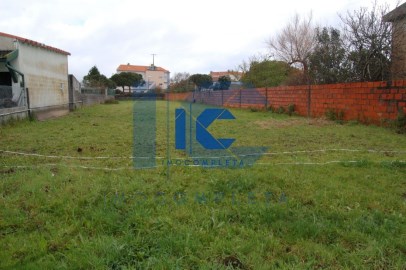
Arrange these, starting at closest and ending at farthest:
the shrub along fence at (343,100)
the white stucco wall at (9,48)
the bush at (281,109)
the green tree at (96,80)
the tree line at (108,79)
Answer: the shrub along fence at (343,100) < the white stucco wall at (9,48) < the bush at (281,109) < the green tree at (96,80) < the tree line at (108,79)

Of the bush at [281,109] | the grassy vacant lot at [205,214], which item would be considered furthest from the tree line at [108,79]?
the grassy vacant lot at [205,214]

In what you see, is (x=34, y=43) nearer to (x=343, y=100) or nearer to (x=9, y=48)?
(x=9, y=48)

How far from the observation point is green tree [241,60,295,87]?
17.7 m

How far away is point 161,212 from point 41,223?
927 mm

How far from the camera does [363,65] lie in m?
10.7

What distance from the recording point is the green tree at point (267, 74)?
17703 mm

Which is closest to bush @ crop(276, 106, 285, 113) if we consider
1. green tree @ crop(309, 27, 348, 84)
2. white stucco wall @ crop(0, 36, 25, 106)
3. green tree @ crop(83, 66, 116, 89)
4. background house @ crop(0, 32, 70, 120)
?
green tree @ crop(309, 27, 348, 84)

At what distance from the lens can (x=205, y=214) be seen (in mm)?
2379

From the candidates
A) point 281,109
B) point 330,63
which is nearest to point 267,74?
point 330,63

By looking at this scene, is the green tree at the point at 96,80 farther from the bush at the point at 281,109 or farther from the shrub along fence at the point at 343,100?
the bush at the point at 281,109

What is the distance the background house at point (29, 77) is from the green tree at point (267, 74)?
11.0m

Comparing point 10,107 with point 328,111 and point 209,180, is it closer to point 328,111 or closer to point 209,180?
point 209,180

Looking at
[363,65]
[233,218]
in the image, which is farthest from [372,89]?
[233,218]

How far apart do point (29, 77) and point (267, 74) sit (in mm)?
12844
